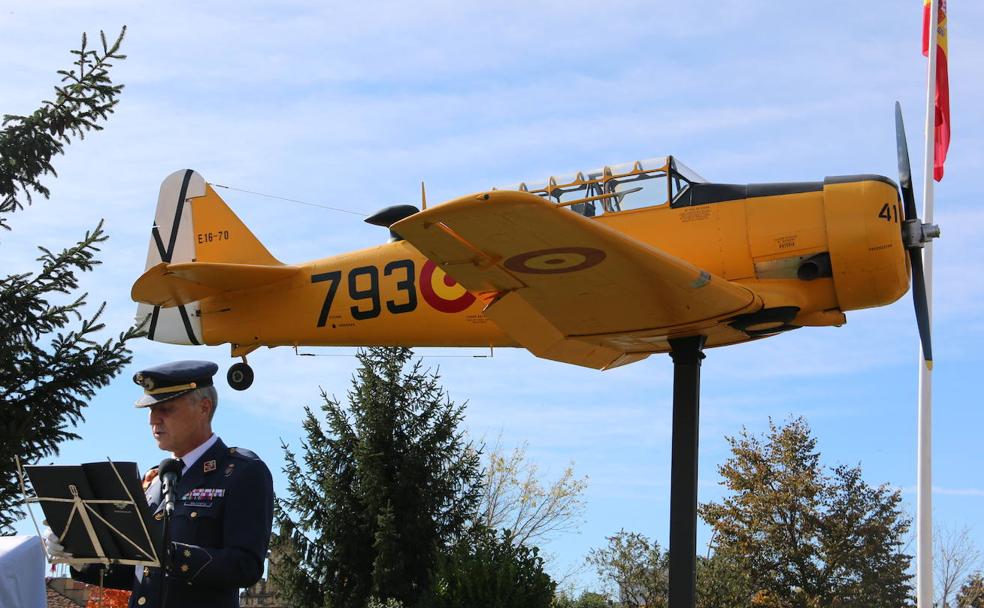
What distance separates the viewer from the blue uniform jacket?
4160 mm

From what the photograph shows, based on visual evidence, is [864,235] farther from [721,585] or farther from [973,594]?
[973,594]

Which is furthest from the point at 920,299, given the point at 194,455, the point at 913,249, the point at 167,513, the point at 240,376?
the point at 167,513

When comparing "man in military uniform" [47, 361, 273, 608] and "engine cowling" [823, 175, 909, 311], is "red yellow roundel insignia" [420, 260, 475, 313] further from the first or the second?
"man in military uniform" [47, 361, 273, 608]

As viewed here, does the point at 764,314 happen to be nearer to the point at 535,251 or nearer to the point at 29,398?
the point at 535,251

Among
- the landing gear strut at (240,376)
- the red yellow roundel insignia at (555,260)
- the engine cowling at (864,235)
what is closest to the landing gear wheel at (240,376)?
the landing gear strut at (240,376)

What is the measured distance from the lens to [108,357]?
10945 mm

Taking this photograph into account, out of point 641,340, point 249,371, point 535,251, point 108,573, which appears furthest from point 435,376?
point 108,573

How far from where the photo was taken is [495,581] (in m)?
16.1

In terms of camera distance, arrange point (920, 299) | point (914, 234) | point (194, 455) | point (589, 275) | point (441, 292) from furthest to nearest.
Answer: point (441, 292) → point (920, 299) → point (914, 234) → point (589, 275) → point (194, 455)

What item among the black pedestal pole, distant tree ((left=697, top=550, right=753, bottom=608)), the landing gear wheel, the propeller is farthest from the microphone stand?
distant tree ((left=697, top=550, right=753, bottom=608))

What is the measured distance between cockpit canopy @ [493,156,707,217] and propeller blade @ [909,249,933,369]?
2315 millimetres

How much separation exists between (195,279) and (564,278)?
5.65m

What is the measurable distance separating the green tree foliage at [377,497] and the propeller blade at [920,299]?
11.6m

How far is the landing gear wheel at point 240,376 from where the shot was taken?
43.9ft
